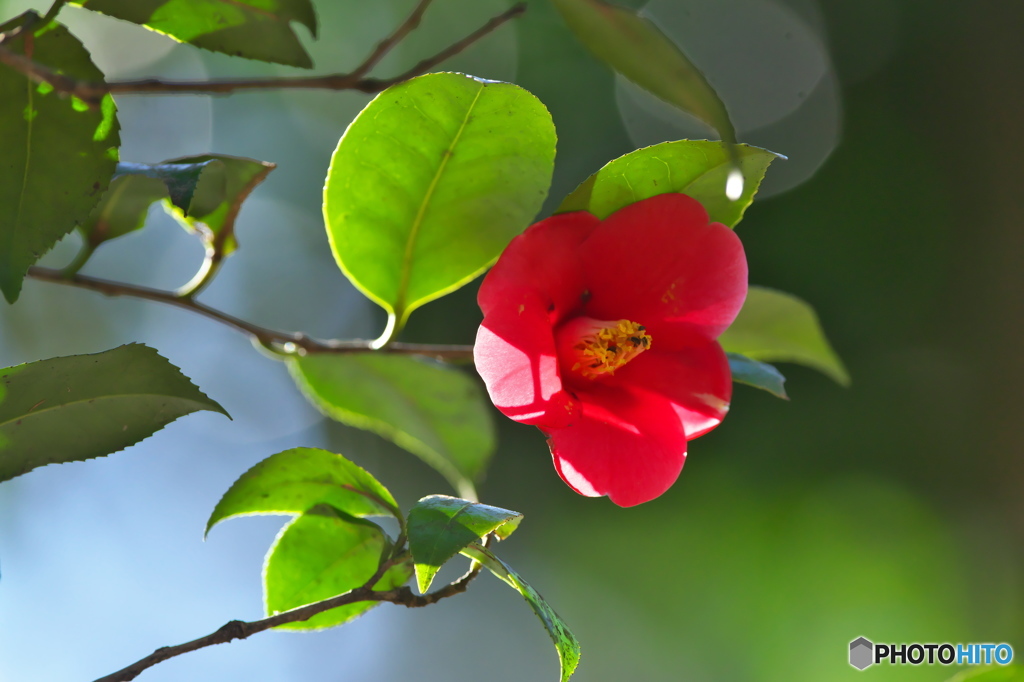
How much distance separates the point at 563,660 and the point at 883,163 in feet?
10.1

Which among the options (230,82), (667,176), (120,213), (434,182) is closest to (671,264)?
(667,176)

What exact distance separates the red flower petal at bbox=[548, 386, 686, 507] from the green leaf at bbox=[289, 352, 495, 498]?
0.65 feet

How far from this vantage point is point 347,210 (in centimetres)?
55

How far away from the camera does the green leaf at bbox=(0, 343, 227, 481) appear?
16.8 inches

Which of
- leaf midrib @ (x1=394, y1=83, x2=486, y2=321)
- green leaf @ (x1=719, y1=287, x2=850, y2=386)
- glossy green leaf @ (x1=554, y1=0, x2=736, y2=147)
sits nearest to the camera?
glossy green leaf @ (x1=554, y1=0, x2=736, y2=147)

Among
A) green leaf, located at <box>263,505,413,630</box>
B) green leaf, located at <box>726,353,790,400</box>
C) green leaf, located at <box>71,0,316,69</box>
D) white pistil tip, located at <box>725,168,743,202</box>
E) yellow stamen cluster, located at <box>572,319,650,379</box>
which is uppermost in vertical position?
green leaf, located at <box>71,0,316,69</box>

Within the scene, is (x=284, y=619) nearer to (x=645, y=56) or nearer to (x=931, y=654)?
(x=645, y=56)

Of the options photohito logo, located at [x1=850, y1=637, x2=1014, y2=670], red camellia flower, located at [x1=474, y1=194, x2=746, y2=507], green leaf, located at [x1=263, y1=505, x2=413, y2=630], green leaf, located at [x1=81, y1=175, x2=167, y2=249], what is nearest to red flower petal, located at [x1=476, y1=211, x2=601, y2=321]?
red camellia flower, located at [x1=474, y1=194, x2=746, y2=507]

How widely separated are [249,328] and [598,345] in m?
0.27

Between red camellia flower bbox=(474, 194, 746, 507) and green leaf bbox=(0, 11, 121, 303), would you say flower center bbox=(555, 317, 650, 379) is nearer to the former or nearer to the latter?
red camellia flower bbox=(474, 194, 746, 507)

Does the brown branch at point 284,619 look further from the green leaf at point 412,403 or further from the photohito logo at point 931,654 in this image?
the photohito logo at point 931,654

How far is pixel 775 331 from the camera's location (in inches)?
30.0

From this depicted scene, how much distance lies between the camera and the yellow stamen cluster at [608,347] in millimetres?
521

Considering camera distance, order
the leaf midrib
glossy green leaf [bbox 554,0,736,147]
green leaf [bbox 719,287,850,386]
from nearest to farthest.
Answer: glossy green leaf [bbox 554,0,736,147] < the leaf midrib < green leaf [bbox 719,287,850,386]
